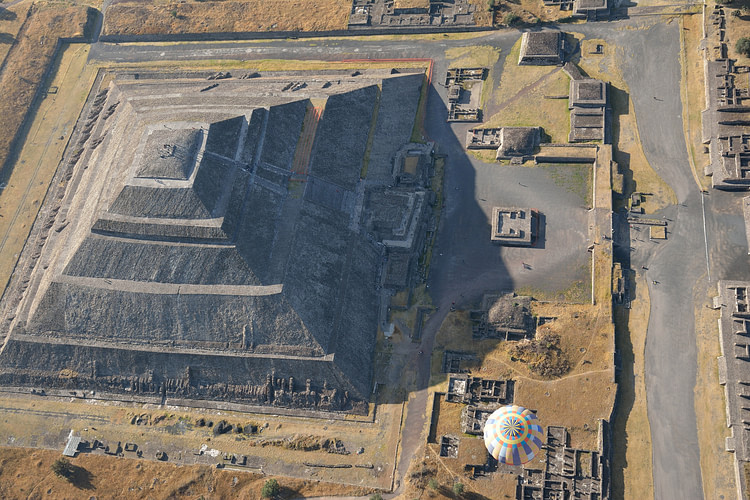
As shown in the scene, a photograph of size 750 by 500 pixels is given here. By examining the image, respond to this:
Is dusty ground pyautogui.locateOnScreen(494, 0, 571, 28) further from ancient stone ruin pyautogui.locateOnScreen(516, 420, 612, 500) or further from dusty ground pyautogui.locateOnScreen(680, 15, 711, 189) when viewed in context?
ancient stone ruin pyautogui.locateOnScreen(516, 420, 612, 500)

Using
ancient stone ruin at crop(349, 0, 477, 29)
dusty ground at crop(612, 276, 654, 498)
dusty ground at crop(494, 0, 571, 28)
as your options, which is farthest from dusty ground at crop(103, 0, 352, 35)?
dusty ground at crop(612, 276, 654, 498)

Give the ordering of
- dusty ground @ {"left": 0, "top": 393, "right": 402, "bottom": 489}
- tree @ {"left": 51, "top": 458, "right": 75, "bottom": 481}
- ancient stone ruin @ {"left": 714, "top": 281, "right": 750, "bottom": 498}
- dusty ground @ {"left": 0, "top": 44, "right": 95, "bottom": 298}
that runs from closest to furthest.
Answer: ancient stone ruin @ {"left": 714, "top": 281, "right": 750, "bottom": 498} < dusty ground @ {"left": 0, "top": 393, "right": 402, "bottom": 489} < tree @ {"left": 51, "top": 458, "right": 75, "bottom": 481} < dusty ground @ {"left": 0, "top": 44, "right": 95, "bottom": 298}

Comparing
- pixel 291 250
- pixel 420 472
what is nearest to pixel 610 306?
pixel 420 472

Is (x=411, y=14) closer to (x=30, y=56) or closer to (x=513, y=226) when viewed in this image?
(x=513, y=226)

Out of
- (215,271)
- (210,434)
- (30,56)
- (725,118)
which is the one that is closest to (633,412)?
(725,118)

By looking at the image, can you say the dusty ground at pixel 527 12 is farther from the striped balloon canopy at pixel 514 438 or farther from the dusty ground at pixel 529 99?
the striped balloon canopy at pixel 514 438

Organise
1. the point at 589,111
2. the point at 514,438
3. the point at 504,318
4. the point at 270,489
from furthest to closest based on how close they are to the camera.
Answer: the point at 589,111, the point at 504,318, the point at 270,489, the point at 514,438

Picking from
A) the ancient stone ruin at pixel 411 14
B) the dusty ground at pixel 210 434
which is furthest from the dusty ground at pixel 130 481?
the ancient stone ruin at pixel 411 14

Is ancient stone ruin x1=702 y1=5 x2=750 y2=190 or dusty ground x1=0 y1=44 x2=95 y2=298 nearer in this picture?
ancient stone ruin x1=702 y1=5 x2=750 y2=190
